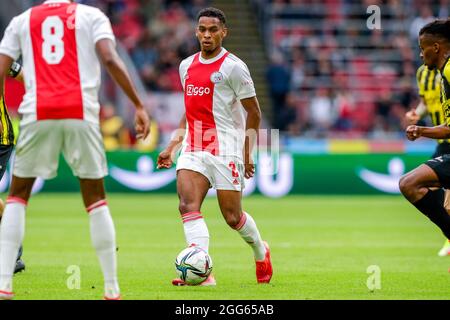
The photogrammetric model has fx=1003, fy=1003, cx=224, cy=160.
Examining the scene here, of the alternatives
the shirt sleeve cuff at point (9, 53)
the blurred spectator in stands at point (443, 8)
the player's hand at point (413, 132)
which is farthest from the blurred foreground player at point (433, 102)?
the blurred spectator in stands at point (443, 8)

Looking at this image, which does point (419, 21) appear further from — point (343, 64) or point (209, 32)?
point (209, 32)

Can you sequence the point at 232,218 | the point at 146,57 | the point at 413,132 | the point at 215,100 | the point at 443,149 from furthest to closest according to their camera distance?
the point at 146,57 < the point at 443,149 < the point at 215,100 < the point at 232,218 < the point at 413,132

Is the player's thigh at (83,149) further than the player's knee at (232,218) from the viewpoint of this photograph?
No

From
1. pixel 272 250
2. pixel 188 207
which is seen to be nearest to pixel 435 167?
pixel 188 207

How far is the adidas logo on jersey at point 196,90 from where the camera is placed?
931cm

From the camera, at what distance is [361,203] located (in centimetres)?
2030

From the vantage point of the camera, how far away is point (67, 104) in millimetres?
7391

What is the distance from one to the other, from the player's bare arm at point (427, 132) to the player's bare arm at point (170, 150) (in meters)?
2.19

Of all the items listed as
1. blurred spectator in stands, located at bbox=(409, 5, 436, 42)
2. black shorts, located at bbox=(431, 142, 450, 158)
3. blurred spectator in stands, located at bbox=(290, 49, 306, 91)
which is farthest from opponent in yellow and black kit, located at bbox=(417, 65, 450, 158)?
blurred spectator in stands, located at bbox=(409, 5, 436, 42)

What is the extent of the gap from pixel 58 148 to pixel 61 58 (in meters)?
0.67

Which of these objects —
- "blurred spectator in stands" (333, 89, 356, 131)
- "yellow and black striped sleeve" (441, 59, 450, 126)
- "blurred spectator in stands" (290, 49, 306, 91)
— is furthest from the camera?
"blurred spectator in stands" (290, 49, 306, 91)

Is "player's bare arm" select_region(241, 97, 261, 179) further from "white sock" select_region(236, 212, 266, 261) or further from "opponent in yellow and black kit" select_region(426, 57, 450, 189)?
"opponent in yellow and black kit" select_region(426, 57, 450, 189)

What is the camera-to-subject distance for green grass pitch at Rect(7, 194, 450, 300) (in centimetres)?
883

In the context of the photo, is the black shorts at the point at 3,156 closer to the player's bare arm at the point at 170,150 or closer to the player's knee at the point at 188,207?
the player's bare arm at the point at 170,150
